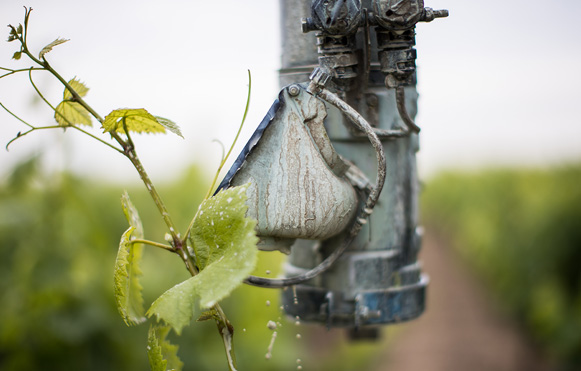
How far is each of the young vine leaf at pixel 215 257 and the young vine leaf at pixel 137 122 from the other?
0.15 metres

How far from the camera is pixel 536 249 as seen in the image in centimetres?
513

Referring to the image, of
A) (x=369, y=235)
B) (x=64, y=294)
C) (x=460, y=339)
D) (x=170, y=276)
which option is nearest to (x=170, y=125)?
(x=369, y=235)

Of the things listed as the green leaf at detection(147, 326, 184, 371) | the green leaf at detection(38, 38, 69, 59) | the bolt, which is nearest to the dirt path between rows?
the green leaf at detection(147, 326, 184, 371)

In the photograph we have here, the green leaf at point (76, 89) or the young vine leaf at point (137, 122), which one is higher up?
the green leaf at point (76, 89)

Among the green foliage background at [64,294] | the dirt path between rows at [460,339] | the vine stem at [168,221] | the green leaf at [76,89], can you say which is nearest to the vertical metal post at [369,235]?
the vine stem at [168,221]

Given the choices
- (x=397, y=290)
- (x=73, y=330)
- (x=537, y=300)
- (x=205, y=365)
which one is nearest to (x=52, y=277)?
(x=73, y=330)

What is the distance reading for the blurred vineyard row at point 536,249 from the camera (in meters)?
4.61

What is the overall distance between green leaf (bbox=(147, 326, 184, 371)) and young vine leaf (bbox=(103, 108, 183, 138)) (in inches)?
12.4

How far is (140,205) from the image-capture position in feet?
15.9

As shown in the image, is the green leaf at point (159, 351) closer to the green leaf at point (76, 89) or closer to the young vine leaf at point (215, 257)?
the young vine leaf at point (215, 257)

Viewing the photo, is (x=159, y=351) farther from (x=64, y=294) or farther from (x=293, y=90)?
A: (x=64, y=294)

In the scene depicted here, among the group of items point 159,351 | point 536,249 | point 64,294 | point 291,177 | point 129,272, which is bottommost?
point 536,249

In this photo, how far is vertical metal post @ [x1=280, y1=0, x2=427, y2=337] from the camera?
1.11 m

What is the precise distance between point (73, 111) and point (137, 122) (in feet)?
0.41
